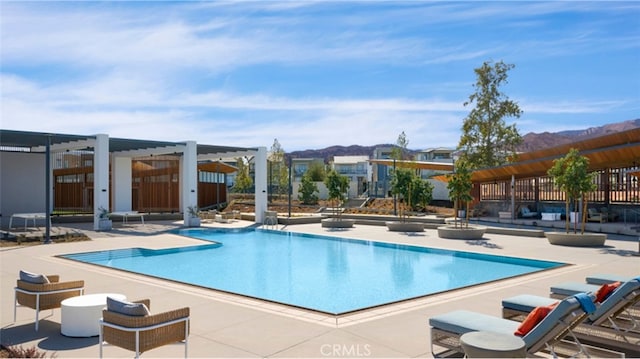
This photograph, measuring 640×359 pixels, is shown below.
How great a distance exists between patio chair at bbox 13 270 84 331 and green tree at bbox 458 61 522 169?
28.4m

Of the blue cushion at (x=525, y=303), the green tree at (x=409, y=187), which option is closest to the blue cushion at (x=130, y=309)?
the blue cushion at (x=525, y=303)

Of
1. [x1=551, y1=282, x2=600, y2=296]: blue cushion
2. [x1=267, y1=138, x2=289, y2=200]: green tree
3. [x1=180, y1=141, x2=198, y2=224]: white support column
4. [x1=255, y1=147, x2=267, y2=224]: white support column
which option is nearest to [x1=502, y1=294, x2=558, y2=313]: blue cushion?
[x1=551, y1=282, x2=600, y2=296]: blue cushion

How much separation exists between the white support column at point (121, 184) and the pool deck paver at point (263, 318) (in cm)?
1407

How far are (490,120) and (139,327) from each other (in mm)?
30766

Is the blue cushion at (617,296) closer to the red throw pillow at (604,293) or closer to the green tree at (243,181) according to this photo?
the red throw pillow at (604,293)

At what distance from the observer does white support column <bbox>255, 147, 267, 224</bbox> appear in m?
24.5

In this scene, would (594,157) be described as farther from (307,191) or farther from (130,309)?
(130,309)

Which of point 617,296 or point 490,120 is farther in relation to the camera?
point 490,120

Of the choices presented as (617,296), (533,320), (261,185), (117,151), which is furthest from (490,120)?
(533,320)

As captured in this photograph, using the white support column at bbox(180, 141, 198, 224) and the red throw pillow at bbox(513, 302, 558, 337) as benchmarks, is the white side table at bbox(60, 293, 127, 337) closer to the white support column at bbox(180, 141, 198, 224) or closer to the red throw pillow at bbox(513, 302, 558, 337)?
the red throw pillow at bbox(513, 302, 558, 337)

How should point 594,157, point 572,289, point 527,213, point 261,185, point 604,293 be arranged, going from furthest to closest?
point 527,213 → point 261,185 → point 594,157 → point 572,289 → point 604,293

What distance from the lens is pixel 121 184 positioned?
26.7m

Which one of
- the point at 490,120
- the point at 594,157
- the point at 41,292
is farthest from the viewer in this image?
the point at 490,120

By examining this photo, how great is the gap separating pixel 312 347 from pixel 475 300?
11.2 ft
